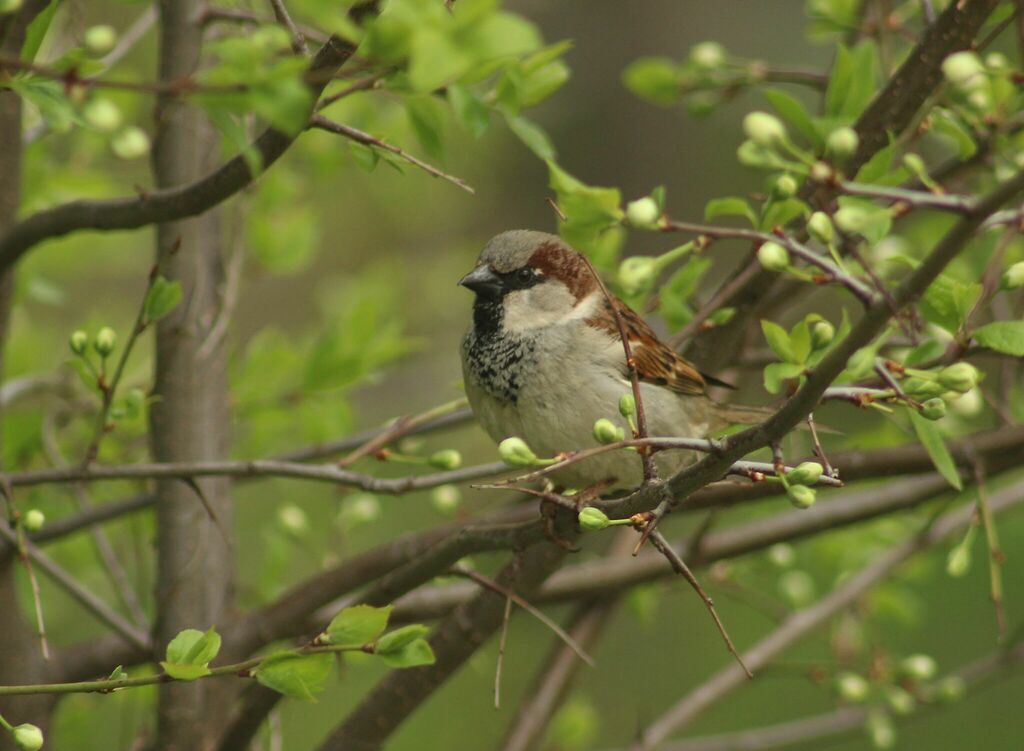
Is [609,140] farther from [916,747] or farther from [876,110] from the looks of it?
[876,110]

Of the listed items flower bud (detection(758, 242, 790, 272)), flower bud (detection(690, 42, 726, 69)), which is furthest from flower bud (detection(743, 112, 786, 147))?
flower bud (detection(690, 42, 726, 69))

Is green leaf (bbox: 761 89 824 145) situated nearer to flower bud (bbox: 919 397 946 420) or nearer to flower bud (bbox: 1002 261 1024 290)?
flower bud (bbox: 1002 261 1024 290)

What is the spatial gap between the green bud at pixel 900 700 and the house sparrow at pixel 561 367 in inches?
25.6

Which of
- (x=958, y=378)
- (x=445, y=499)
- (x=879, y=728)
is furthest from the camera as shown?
(x=879, y=728)

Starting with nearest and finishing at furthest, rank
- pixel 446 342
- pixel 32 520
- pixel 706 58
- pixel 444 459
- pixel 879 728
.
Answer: pixel 32 520
pixel 444 459
pixel 706 58
pixel 879 728
pixel 446 342

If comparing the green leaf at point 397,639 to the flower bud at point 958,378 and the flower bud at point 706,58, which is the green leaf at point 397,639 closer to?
the flower bud at point 958,378

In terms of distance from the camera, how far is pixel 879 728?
2.94 m

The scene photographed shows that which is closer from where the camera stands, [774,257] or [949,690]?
[774,257]

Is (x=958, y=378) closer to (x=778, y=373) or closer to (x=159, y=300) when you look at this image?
(x=778, y=373)

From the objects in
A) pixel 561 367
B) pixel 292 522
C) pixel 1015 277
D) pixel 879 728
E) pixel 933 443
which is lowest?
pixel 879 728

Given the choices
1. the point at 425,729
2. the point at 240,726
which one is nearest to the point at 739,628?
the point at 425,729

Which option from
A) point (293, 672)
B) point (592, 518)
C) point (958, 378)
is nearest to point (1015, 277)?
point (958, 378)

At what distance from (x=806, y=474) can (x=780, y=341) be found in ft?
0.52

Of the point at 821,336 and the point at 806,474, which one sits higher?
the point at 821,336
